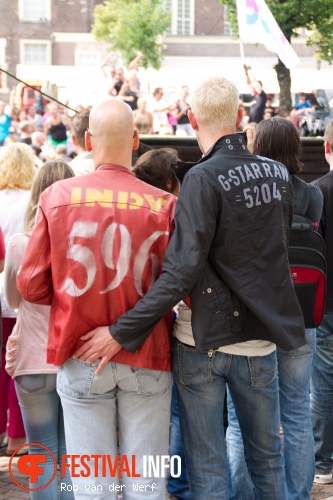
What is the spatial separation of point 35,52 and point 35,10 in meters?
3.02

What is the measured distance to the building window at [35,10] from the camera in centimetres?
5447

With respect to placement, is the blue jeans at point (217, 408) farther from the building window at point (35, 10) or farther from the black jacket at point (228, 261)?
the building window at point (35, 10)

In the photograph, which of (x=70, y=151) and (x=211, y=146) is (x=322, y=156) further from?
(x=70, y=151)

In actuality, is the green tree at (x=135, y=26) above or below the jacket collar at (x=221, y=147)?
above

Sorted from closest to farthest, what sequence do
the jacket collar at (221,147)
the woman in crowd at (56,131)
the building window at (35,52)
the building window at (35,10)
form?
the jacket collar at (221,147)
the woman in crowd at (56,131)
the building window at (35,52)
the building window at (35,10)

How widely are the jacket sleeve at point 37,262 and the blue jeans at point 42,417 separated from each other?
90 cm

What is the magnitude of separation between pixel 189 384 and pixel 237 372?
0.19m

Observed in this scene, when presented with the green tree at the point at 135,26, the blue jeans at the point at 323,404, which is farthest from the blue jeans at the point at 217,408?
the green tree at the point at 135,26

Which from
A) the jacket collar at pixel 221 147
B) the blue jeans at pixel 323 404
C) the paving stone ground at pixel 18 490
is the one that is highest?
the jacket collar at pixel 221 147

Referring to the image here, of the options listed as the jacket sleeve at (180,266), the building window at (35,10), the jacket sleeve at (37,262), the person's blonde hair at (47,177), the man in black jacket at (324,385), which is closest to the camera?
the jacket sleeve at (180,266)

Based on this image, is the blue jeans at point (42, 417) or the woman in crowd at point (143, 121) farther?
the woman in crowd at point (143, 121)

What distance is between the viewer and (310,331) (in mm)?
3916

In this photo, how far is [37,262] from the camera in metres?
3.14

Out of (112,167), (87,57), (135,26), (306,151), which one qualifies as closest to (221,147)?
(112,167)
